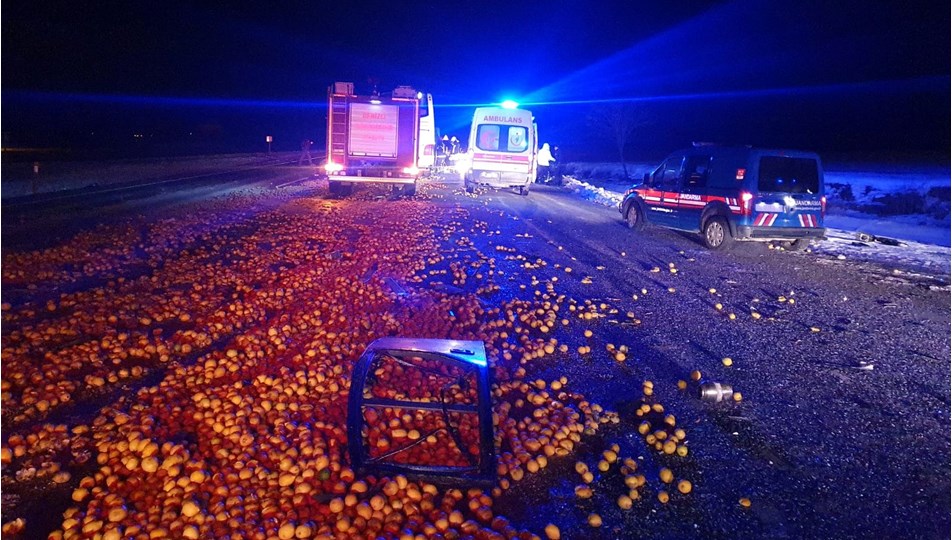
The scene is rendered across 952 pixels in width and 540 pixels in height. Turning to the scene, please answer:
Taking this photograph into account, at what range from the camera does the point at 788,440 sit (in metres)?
3.93

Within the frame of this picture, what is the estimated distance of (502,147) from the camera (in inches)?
777

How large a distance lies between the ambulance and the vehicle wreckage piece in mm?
A: 16215

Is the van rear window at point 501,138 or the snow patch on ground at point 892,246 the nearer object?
the snow patch on ground at point 892,246

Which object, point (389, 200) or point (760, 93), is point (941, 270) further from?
point (760, 93)

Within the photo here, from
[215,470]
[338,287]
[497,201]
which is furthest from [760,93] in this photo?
[215,470]

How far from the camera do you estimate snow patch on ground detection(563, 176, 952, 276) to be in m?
10.3

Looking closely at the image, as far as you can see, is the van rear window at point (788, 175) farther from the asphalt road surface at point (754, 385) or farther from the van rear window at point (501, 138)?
the van rear window at point (501, 138)

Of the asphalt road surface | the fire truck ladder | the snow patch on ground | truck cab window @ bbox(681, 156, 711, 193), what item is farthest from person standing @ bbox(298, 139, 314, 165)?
the snow patch on ground

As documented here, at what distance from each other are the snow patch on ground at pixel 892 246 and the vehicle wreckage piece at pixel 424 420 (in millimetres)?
9543

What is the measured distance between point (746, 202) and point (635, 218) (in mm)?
3698

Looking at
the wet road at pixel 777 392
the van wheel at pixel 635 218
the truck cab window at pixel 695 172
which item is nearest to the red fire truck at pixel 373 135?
the van wheel at pixel 635 218

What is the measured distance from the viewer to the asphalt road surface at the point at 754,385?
3.16 m

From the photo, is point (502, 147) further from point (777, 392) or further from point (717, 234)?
point (777, 392)

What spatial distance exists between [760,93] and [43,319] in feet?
188
